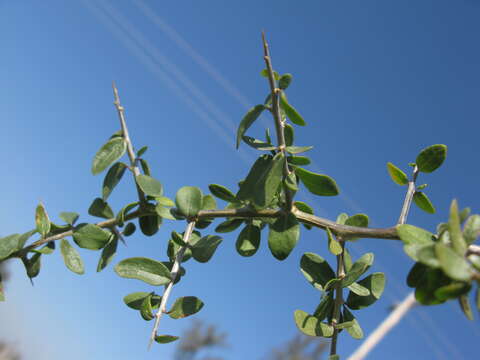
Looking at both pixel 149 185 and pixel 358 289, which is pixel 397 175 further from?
pixel 149 185

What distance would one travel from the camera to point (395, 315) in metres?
0.82

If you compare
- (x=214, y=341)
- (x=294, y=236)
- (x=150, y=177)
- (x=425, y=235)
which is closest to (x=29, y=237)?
(x=150, y=177)

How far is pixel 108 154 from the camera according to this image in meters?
0.67

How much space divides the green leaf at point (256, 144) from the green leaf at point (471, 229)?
234 millimetres

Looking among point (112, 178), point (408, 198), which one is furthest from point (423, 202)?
point (112, 178)

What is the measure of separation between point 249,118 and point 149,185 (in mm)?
209

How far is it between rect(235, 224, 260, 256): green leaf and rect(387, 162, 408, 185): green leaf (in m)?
0.21

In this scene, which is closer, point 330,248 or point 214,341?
point 330,248

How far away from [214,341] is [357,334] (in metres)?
13.6

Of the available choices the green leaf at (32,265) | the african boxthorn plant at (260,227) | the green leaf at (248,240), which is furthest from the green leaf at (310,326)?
the green leaf at (32,265)

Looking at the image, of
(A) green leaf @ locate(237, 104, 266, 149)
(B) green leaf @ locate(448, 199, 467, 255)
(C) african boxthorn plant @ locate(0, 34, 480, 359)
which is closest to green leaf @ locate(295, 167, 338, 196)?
(C) african boxthorn plant @ locate(0, 34, 480, 359)

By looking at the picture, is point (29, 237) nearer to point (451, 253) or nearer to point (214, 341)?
point (451, 253)

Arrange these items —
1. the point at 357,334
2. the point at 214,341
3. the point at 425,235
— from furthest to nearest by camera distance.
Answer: the point at 214,341 < the point at 357,334 < the point at 425,235

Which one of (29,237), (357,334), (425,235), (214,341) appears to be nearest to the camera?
(425,235)
